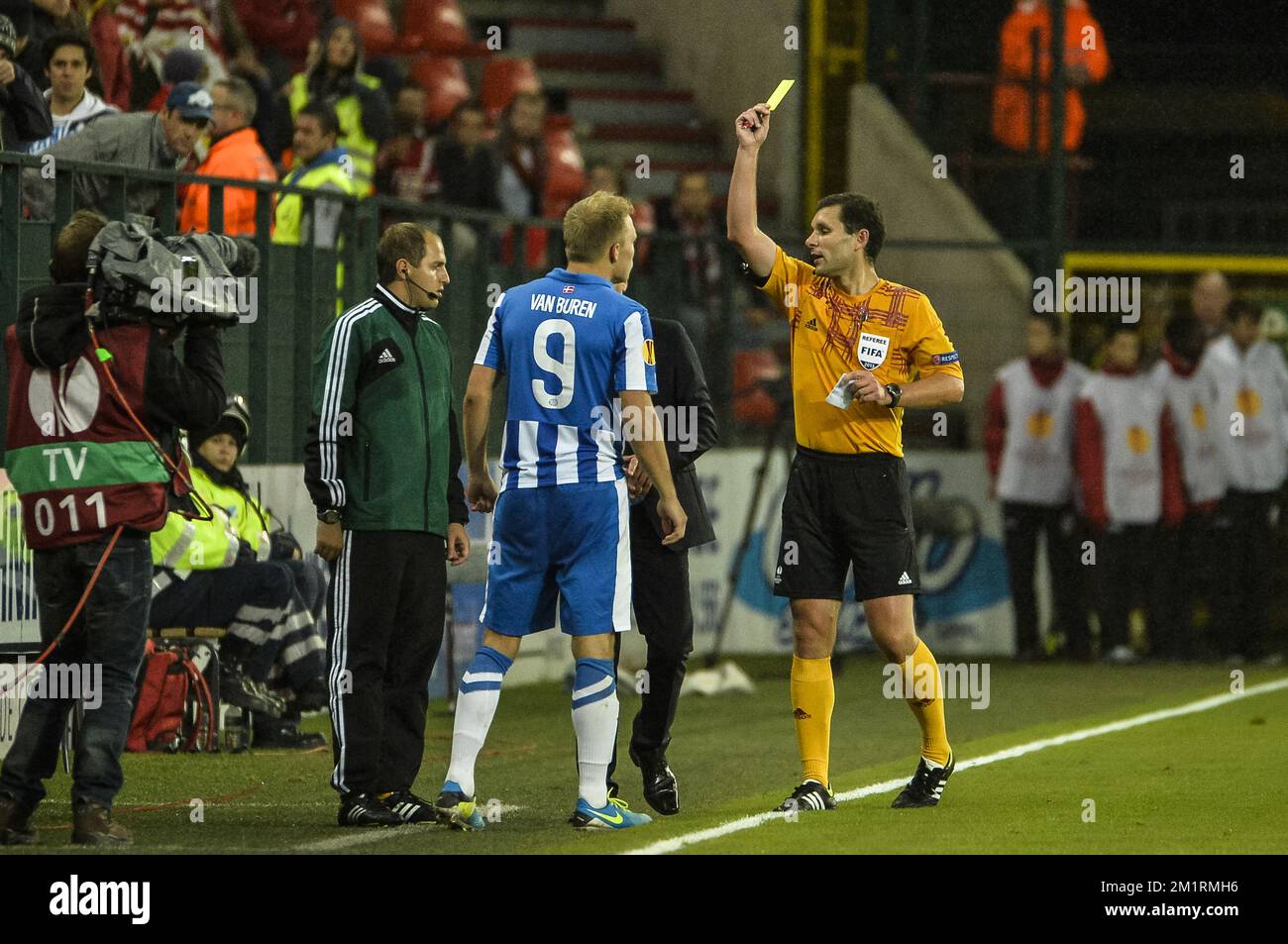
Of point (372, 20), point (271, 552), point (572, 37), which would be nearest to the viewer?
point (271, 552)

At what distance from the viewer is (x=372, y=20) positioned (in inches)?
789

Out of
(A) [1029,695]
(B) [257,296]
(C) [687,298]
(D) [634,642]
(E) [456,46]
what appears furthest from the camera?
(E) [456,46]

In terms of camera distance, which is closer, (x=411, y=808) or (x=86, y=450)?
(x=86, y=450)

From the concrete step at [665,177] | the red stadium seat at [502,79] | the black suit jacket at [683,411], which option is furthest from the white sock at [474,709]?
the red stadium seat at [502,79]

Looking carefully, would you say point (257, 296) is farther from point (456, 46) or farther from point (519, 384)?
point (456, 46)

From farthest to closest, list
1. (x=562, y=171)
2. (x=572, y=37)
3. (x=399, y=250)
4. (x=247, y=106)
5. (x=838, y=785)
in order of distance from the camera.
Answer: (x=572, y=37), (x=562, y=171), (x=247, y=106), (x=838, y=785), (x=399, y=250)

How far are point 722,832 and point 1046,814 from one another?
4.36ft

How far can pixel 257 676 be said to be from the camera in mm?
11469

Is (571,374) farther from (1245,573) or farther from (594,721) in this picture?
(1245,573)

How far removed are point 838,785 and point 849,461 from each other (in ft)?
5.47

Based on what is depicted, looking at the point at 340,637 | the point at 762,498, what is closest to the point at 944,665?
the point at 762,498

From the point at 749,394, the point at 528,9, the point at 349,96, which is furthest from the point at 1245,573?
the point at 528,9

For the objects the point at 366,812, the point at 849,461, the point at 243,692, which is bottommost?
the point at 366,812

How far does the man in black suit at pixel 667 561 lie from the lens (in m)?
8.91
